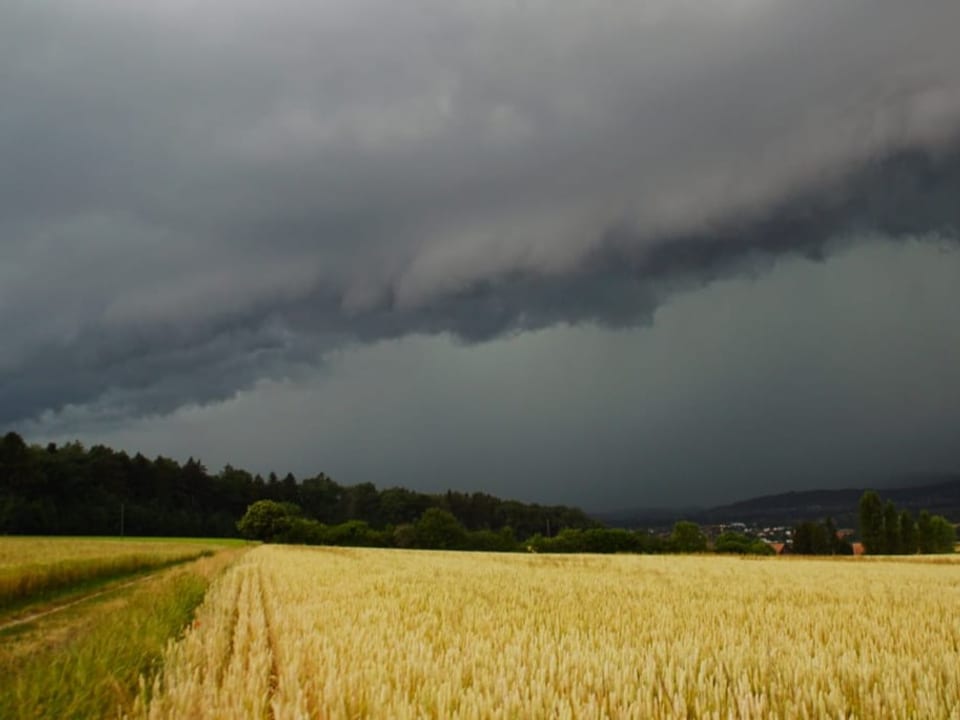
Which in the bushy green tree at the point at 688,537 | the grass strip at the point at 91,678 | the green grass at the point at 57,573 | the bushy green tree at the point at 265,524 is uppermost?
A: the grass strip at the point at 91,678

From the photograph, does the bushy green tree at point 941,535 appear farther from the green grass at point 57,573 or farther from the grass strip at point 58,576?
the grass strip at point 58,576

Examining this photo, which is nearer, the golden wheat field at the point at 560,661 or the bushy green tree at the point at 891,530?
the golden wheat field at the point at 560,661

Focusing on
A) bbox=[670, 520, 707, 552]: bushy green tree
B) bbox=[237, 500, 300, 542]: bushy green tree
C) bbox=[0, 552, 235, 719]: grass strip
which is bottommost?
bbox=[670, 520, 707, 552]: bushy green tree

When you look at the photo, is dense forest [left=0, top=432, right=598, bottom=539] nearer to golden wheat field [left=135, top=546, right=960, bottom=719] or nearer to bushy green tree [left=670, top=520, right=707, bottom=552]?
bushy green tree [left=670, top=520, right=707, bottom=552]

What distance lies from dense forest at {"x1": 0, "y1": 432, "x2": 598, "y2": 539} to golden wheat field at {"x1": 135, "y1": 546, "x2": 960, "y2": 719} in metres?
106

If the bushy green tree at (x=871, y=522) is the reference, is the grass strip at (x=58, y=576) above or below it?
above

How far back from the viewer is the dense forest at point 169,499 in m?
98.1

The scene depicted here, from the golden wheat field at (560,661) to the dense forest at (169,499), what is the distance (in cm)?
10621

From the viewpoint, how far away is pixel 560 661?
425 cm


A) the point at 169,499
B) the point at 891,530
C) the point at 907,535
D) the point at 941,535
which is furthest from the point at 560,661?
the point at 169,499

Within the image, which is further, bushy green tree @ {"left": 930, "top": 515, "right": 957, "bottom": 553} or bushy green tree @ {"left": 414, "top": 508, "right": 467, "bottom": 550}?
bushy green tree @ {"left": 414, "top": 508, "right": 467, "bottom": 550}

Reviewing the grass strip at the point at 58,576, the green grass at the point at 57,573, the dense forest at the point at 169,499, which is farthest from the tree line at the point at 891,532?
the grass strip at the point at 58,576

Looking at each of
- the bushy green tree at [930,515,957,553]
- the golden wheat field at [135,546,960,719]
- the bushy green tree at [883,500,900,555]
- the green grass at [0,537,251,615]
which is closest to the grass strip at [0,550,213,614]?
the green grass at [0,537,251,615]

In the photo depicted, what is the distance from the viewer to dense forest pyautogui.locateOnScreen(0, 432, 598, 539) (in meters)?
98.1
